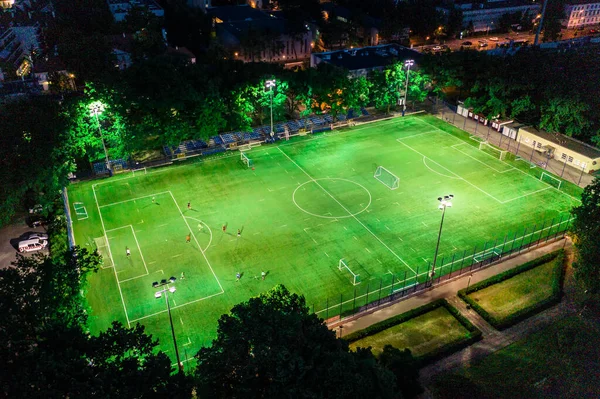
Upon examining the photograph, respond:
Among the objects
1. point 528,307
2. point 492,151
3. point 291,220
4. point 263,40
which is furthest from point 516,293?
point 263,40

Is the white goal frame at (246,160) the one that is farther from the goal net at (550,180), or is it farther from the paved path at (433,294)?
the goal net at (550,180)

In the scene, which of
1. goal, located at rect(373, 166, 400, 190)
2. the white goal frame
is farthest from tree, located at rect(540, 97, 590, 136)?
the white goal frame

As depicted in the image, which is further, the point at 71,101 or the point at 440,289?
the point at 71,101

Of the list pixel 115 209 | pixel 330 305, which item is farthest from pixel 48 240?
pixel 330 305

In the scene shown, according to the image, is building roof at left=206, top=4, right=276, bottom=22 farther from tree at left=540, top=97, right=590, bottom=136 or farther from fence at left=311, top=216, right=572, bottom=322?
fence at left=311, top=216, right=572, bottom=322

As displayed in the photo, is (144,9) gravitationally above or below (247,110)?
above

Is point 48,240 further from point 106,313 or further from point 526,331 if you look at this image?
point 526,331
